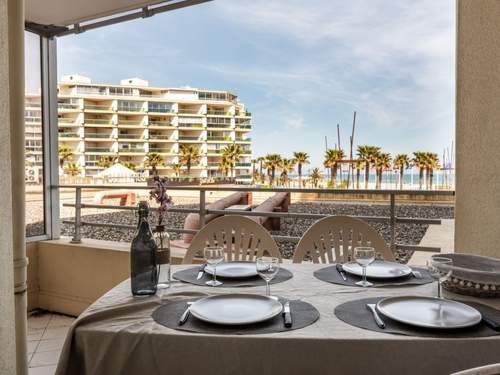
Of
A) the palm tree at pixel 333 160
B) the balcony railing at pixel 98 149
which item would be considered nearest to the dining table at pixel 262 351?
the palm tree at pixel 333 160

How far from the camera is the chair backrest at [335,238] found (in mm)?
1838

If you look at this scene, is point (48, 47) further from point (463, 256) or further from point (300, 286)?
point (463, 256)

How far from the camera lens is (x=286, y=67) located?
1553 inches

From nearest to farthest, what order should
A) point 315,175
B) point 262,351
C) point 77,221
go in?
point 262,351 → point 77,221 → point 315,175

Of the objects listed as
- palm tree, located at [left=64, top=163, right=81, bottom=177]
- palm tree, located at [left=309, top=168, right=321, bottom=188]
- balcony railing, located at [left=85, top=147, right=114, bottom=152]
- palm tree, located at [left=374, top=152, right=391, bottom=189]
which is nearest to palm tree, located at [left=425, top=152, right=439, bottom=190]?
palm tree, located at [left=374, top=152, right=391, bottom=189]

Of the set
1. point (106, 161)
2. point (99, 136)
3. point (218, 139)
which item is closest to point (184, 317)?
point (106, 161)

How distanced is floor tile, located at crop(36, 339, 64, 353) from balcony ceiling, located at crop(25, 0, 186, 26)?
6.81 feet

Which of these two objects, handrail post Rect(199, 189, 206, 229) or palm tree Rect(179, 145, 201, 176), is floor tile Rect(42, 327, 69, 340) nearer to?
handrail post Rect(199, 189, 206, 229)

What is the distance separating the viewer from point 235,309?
109cm

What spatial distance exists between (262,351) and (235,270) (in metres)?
0.58

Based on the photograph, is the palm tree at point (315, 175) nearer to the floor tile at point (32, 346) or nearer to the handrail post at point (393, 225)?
the handrail post at point (393, 225)

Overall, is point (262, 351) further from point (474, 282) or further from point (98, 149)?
point (98, 149)

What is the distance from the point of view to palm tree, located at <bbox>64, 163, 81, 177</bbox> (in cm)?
3658

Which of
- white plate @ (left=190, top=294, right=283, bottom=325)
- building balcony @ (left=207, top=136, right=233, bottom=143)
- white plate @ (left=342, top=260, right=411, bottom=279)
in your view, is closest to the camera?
white plate @ (left=190, top=294, right=283, bottom=325)
